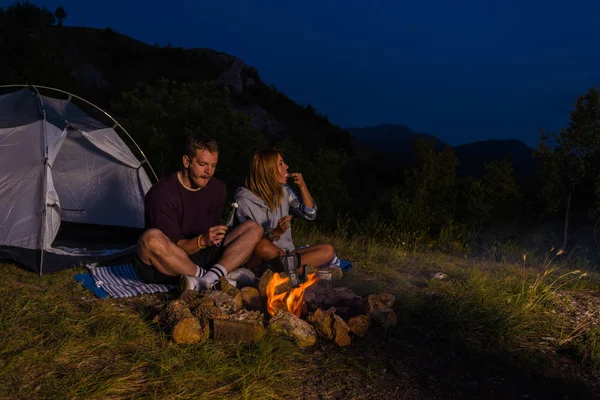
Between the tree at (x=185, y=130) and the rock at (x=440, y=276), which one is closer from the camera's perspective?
the rock at (x=440, y=276)

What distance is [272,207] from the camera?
15.8ft

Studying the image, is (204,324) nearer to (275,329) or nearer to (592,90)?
(275,329)

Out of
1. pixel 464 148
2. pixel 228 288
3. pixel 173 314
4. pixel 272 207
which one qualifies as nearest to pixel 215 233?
pixel 228 288

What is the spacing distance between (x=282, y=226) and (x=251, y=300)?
77 centimetres

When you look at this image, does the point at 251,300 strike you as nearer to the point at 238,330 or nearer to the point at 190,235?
the point at 238,330

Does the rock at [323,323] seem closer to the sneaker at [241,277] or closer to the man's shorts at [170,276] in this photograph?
the sneaker at [241,277]

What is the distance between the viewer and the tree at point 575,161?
7328mm

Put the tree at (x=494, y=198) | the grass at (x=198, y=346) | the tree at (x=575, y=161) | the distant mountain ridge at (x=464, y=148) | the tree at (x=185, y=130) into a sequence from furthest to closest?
1. the distant mountain ridge at (x=464, y=148)
2. the tree at (x=185, y=130)
3. the tree at (x=494, y=198)
4. the tree at (x=575, y=161)
5. the grass at (x=198, y=346)


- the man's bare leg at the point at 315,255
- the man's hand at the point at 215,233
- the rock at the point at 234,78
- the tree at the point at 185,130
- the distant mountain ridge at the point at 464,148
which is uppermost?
the rock at the point at 234,78

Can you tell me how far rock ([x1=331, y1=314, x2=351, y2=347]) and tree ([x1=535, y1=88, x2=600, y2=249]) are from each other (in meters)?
5.01

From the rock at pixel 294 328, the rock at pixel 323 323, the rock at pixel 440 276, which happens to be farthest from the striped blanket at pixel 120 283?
the rock at pixel 440 276

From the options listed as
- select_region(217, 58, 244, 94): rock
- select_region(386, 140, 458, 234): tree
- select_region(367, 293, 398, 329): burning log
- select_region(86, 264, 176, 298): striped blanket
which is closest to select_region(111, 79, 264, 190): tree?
select_region(386, 140, 458, 234): tree

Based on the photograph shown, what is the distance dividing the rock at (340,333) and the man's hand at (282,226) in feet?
3.89

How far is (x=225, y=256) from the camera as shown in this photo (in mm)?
4449
